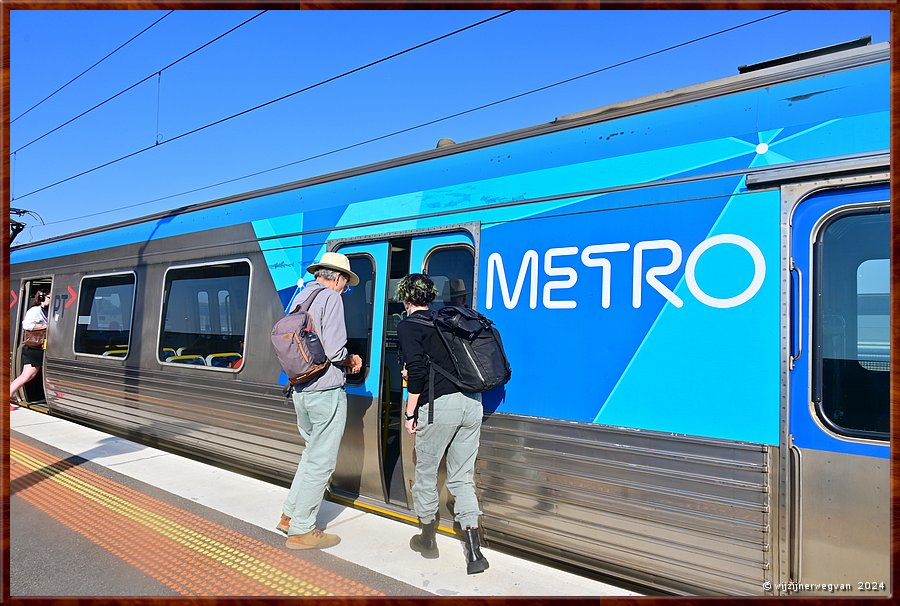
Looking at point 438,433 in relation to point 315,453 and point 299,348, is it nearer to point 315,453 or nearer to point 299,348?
point 315,453

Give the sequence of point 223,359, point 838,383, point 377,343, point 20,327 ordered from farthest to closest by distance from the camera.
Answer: point 20,327 → point 223,359 → point 377,343 → point 838,383

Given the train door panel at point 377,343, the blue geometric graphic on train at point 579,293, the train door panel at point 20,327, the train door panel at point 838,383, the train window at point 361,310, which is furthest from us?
the train door panel at point 20,327

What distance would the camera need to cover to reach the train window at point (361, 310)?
4.14m

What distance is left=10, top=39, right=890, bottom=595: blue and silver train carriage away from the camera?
2359 mm

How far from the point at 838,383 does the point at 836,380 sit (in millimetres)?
15

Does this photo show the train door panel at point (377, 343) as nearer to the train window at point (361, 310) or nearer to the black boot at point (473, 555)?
the train window at point (361, 310)

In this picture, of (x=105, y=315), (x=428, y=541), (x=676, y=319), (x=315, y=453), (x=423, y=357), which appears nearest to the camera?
(x=676, y=319)

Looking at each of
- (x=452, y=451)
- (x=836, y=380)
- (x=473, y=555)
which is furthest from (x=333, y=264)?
(x=836, y=380)

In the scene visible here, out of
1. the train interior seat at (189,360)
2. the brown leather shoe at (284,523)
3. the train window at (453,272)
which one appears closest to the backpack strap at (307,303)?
the train window at (453,272)

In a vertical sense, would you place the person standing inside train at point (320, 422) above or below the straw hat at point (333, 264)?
below

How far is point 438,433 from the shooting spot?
3.28 m

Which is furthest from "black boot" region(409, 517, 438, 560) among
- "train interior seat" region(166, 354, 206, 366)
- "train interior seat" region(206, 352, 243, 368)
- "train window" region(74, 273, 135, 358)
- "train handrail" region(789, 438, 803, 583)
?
"train window" region(74, 273, 135, 358)

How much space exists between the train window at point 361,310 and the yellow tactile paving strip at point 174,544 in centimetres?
139

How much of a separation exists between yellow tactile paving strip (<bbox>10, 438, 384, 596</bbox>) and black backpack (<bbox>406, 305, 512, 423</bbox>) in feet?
4.20
